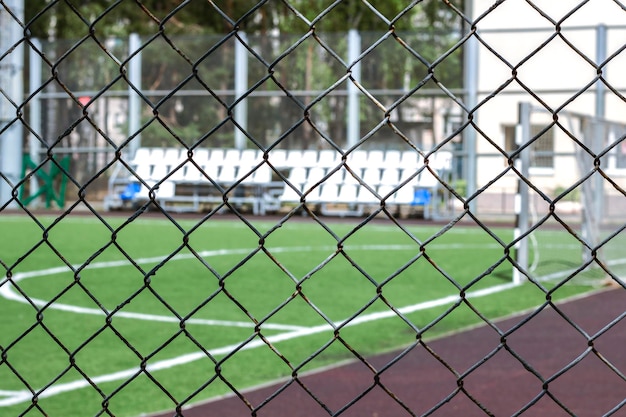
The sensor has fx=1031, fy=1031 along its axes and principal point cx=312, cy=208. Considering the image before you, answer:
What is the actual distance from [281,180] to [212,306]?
12.5 meters

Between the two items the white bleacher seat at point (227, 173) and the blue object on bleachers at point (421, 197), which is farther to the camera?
the white bleacher seat at point (227, 173)

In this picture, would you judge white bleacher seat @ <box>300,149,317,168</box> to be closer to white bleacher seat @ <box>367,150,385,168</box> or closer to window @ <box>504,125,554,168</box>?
white bleacher seat @ <box>367,150,385,168</box>

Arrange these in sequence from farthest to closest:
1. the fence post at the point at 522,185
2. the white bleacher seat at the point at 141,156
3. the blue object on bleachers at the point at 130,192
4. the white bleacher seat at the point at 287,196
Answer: the white bleacher seat at the point at 141,156 < the blue object on bleachers at the point at 130,192 < the white bleacher seat at the point at 287,196 < the fence post at the point at 522,185

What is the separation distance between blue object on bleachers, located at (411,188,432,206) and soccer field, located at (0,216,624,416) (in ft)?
16.4

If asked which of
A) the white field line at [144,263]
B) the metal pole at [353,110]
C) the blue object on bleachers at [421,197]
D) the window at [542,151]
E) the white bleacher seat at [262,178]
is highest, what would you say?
the metal pole at [353,110]

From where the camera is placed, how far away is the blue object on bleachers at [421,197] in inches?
841

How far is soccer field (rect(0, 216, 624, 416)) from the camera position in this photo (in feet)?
14.4

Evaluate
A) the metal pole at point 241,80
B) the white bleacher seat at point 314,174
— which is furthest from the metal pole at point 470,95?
the metal pole at point 241,80

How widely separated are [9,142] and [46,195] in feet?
4.95

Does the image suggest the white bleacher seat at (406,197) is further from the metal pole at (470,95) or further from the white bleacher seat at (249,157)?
the white bleacher seat at (249,157)

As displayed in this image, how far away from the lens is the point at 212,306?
8.84 metres

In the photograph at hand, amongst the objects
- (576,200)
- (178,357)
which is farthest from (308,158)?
(178,357)

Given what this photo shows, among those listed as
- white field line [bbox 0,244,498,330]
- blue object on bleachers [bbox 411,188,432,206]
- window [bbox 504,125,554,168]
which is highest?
window [bbox 504,125,554,168]

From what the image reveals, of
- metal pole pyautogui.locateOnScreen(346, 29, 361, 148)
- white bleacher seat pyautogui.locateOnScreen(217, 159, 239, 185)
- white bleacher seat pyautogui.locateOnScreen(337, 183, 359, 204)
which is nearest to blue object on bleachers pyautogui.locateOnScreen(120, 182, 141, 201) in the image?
white bleacher seat pyautogui.locateOnScreen(217, 159, 239, 185)
